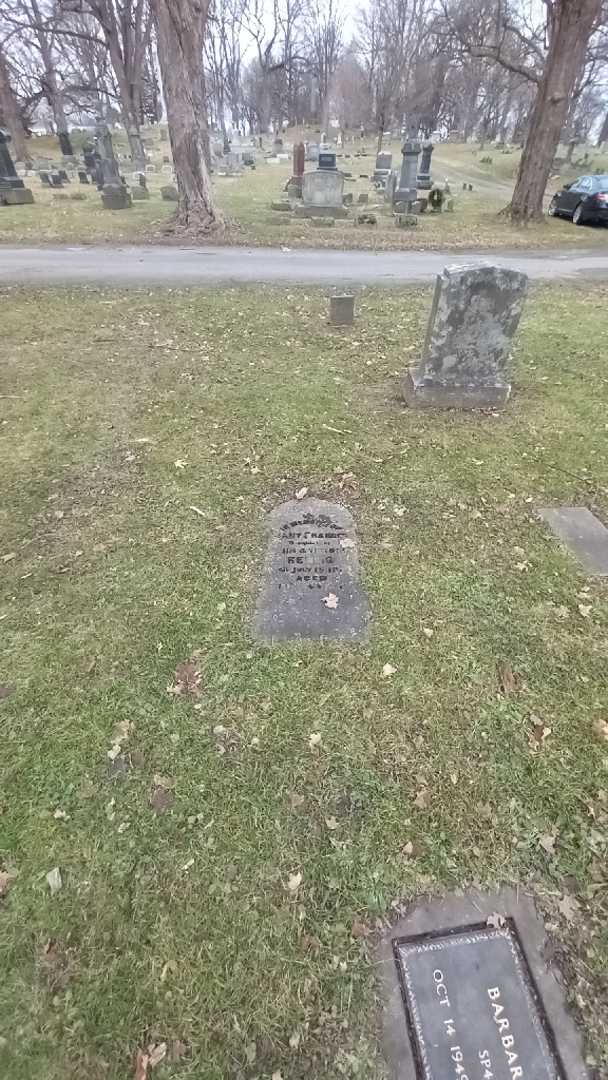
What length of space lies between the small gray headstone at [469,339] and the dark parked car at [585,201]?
1525 cm

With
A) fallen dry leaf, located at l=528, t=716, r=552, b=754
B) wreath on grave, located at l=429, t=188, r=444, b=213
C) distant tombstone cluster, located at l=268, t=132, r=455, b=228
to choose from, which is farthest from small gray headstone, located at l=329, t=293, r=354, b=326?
wreath on grave, located at l=429, t=188, r=444, b=213

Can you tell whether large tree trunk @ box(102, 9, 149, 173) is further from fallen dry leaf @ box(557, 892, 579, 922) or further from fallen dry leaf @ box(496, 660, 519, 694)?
fallen dry leaf @ box(557, 892, 579, 922)

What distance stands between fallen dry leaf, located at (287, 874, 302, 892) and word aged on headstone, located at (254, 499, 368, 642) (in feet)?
4.21

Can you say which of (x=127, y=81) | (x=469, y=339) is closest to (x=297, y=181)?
(x=127, y=81)

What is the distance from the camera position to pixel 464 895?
218 cm

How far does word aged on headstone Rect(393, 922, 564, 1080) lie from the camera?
5.86 feet

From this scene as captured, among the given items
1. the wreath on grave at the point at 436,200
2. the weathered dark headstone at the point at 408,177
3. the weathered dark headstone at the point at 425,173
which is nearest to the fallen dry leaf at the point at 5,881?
the weathered dark headstone at the point at 408,177

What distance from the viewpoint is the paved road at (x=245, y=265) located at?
34.7 feet

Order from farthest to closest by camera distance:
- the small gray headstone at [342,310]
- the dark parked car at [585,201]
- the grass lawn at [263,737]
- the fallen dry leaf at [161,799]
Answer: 1. the dark parked car at [585,201]
2. the small gray headstone at [342,310]
3. the fallen dry leaf at [161,799]
4. the grass lawn at [263,737]

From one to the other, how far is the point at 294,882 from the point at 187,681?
1189 millimetres

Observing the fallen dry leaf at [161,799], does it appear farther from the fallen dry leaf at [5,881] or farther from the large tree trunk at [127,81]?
the large tree trunk at [127,81]

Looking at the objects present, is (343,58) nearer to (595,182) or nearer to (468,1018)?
(595,182)

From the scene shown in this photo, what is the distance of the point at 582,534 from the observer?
4.14 meters

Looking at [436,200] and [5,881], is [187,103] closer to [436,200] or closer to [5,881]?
[436,200]
